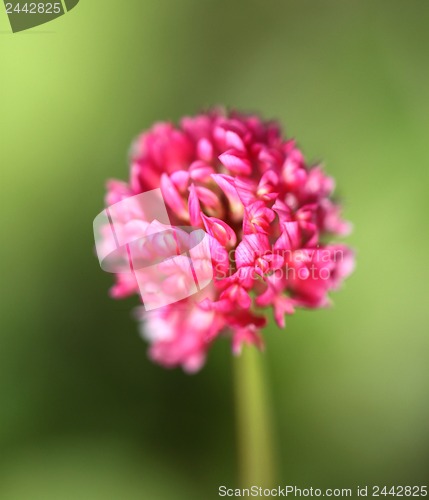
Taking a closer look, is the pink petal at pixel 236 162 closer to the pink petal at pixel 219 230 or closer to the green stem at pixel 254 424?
the pink petal at pixel 219 230

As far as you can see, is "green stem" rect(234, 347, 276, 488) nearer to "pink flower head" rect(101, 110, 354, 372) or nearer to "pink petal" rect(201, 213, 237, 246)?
"pink flower head" rect(101, 110, 354, 372)

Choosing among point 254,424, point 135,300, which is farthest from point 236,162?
point 135,300

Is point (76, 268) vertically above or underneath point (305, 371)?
above

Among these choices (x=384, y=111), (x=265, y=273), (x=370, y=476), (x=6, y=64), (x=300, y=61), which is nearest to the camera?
(x=265, y=273)

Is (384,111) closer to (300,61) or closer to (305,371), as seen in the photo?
(300,61)

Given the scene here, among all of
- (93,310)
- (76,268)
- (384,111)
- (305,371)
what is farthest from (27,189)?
(384,111)

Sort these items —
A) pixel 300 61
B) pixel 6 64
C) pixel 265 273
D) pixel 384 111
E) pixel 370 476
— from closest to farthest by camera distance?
pixel 265 273, pixel 370 476, pixel 6 64, pixel 384 111, pixel 300 61

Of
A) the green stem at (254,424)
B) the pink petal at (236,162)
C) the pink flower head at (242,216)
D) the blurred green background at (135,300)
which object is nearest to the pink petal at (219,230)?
the pink flower head at (242,216)
